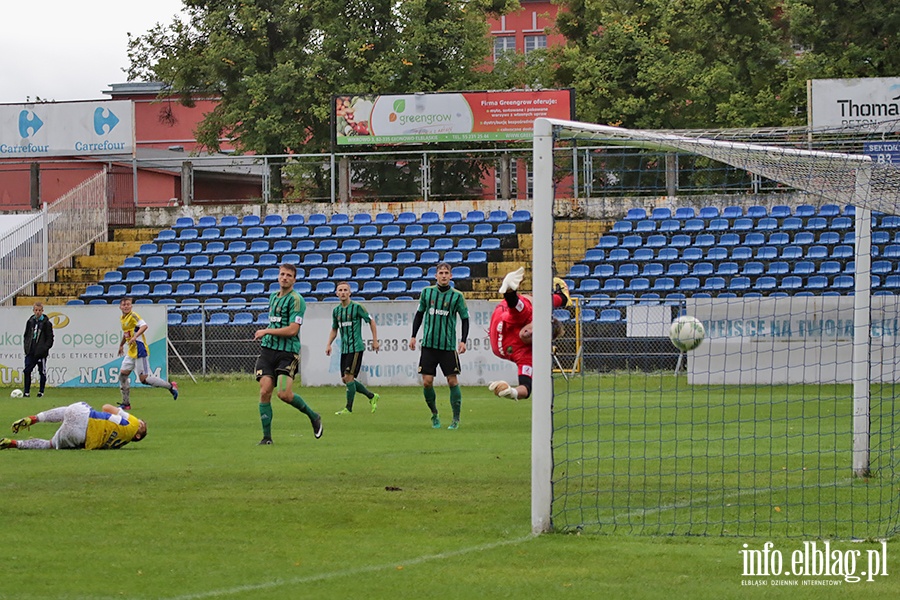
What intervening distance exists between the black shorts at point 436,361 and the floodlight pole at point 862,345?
6302mm

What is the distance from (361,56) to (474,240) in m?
14.1

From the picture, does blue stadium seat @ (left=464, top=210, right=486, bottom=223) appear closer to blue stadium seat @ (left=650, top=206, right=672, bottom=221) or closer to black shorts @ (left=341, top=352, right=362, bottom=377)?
blue stadium seat @ (left=650, top=206, right=672, bottom=221)

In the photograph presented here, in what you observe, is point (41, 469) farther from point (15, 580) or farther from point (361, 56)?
point (361, 56)

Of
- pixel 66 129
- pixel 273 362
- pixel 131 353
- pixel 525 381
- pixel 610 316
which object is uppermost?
pixel 66 129

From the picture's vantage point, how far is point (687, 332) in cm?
2127

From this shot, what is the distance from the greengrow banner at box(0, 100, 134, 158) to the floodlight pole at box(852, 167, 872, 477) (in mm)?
30394

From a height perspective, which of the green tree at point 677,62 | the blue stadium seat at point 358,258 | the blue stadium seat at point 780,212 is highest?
the green tree at point 677,62

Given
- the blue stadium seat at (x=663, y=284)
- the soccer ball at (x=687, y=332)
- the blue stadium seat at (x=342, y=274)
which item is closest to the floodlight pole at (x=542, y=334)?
the soccer ball at (x=687, y=332)

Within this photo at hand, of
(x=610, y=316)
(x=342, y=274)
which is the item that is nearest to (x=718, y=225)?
(x=610, y=316)

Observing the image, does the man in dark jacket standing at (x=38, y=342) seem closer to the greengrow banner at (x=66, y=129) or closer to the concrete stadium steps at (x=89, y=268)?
the concrete stadium steps at (x=89, y=268)

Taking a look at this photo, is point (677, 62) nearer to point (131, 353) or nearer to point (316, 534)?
point (131, 353)

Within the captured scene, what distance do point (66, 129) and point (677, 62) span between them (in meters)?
20.6

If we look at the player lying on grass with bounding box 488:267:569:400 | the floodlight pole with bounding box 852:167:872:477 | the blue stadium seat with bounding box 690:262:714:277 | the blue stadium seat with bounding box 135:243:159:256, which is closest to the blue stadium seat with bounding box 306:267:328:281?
the blue stadium seat with bounding box 135:243:159:256

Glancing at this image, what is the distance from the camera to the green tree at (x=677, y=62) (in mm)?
44156
